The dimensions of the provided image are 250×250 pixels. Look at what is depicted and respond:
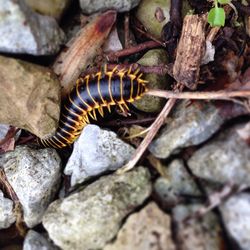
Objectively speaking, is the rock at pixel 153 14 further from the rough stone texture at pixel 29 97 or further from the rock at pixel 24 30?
the rough stone texture at pixel 29 97

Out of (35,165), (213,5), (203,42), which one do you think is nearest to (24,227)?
(35,165)

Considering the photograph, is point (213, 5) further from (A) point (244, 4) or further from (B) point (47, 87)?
(B) point (47, 87)

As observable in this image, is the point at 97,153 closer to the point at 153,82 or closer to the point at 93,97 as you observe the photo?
the point at 93,97

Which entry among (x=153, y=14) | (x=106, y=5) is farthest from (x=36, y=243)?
(x=153, y=14)

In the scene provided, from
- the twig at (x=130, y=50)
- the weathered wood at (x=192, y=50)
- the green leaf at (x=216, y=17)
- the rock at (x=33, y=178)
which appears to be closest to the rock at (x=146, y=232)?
the rock at (x=33, y=178)

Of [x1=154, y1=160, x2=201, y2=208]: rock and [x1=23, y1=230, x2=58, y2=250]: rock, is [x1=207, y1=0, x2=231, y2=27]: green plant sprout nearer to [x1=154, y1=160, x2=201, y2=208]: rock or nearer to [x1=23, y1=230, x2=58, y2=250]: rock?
[x1=154, y1=160, x2=201, y2=208]: rock

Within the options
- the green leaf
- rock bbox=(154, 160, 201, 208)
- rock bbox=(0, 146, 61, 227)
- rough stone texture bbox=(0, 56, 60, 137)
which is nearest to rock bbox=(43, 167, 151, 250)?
rock bbox=(154, 160, 201, 208)
